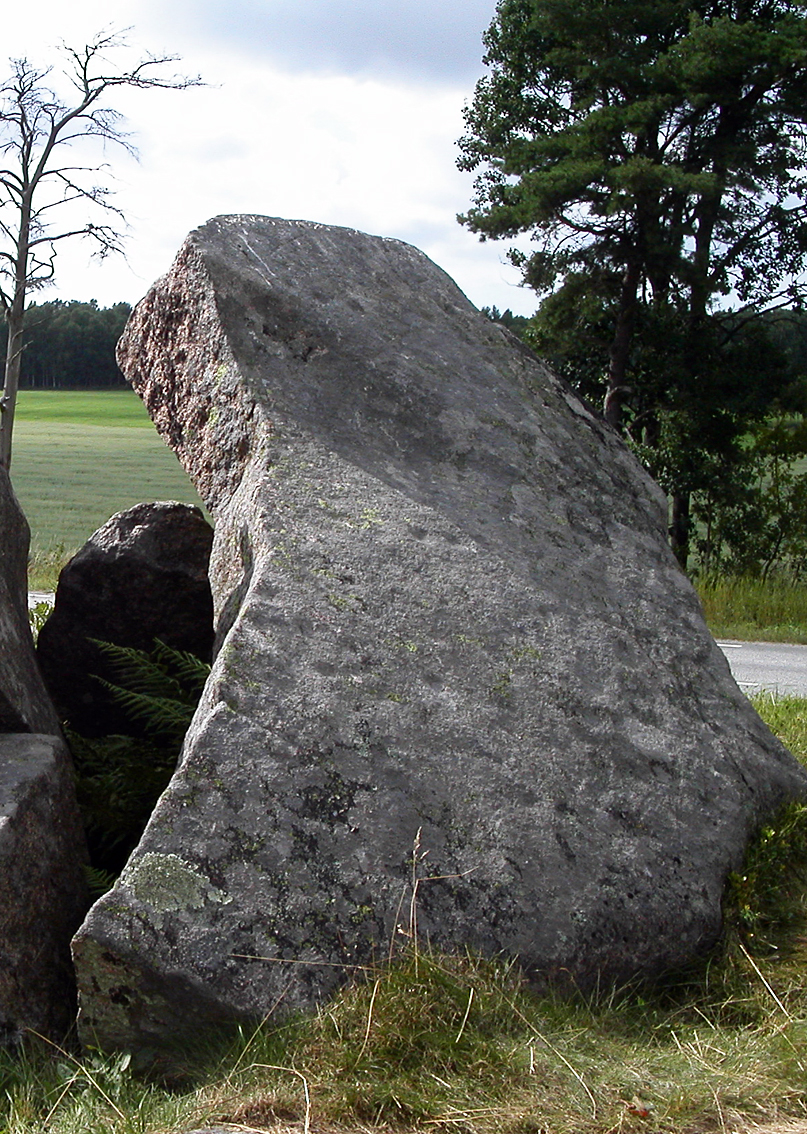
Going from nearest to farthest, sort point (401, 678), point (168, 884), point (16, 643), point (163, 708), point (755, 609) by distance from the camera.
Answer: point (168, 884) → point (401, 678) → point (16, 643) → point (163, 708) → point (755, 609)

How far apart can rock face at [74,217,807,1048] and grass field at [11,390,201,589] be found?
8.83 m

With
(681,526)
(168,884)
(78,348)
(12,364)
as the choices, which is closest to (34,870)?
(168,884)

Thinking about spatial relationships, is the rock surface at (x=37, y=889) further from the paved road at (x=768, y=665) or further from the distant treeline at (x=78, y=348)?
the distant treeline at (x=78, y=348)

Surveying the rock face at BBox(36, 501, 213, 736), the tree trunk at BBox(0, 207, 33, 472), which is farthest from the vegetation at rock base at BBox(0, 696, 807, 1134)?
the tree trunk at BBox(0, 207, 33, 472)

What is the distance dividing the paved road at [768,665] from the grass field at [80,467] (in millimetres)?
7311

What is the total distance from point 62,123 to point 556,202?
9896 millimetres

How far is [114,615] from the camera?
182 inches

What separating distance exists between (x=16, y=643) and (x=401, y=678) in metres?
1.39

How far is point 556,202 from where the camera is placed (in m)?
15.8

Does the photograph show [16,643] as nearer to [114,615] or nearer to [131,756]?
[131,756]

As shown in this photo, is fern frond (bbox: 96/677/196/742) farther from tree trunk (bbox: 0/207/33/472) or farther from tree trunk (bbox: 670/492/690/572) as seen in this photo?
tree trunk (bbox: 0/207/33/472)

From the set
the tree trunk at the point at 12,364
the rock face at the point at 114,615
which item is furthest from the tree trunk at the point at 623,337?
the rock face at the point at 114,615

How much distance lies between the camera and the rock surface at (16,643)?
3.25 meters

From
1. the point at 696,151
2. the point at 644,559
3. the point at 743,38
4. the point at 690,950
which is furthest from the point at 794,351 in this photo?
the point at 690,950
